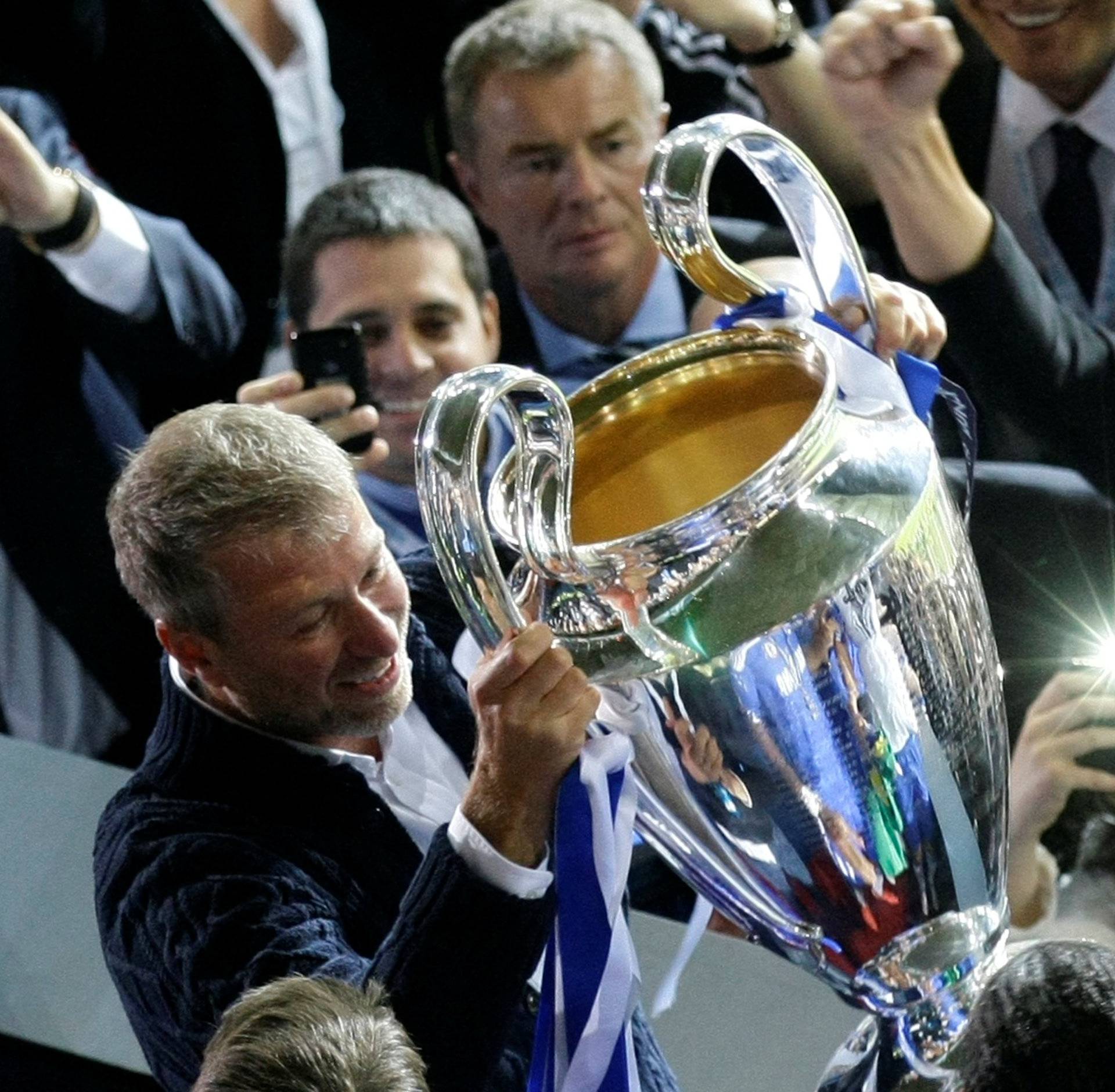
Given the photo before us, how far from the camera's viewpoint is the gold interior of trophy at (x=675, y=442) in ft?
2.94

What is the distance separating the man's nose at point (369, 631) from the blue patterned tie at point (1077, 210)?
2.98ft

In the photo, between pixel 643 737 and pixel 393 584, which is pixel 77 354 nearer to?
pixel 393 584

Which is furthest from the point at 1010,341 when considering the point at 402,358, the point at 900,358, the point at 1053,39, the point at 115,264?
the point at 115,264

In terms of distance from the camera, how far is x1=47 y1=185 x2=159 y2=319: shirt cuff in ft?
6.27

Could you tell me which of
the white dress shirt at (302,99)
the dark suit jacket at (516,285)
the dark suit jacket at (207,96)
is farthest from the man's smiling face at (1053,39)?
the white dress shirt at (302,99)

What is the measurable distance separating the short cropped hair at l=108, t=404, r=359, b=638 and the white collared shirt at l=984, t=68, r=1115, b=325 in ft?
2.80

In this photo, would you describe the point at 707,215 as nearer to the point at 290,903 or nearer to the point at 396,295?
the point at 290,903

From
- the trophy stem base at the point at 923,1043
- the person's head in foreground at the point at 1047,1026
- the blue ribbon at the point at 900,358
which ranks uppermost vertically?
the blue ribbon at the point at 900,358

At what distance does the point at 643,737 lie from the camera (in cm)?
83

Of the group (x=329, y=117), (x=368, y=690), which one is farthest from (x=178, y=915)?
(x=329, y=117)

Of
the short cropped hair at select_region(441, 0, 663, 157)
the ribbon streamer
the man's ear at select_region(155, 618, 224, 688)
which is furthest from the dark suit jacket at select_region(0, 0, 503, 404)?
the ribbon streamer

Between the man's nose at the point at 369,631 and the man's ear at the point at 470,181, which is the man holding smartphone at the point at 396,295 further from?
the man's nose at the point at 369,631

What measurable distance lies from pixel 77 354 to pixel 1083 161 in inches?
39.5

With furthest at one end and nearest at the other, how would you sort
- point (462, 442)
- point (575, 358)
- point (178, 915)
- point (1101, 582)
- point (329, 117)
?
point (329, 117) < point (575, 358) < point (1101, 582) < point (178, 915) < point (462, 442)
